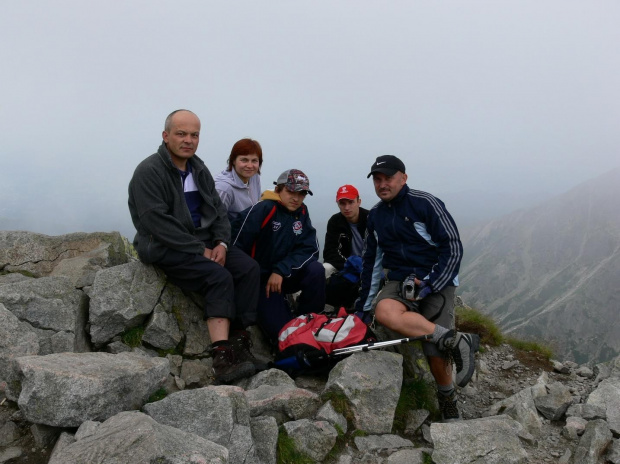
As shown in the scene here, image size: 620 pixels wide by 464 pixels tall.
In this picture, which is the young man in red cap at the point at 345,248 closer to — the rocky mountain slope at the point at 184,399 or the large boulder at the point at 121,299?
the rocky mountain slope at the point at 184,399

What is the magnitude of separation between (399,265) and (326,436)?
9.43 feet

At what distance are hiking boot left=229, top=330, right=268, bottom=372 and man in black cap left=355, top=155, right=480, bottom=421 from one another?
1.86 m

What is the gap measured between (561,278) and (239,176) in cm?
16166

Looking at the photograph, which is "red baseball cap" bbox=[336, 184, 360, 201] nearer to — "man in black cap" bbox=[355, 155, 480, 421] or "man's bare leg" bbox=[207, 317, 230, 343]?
"man in black cap" bbox=[355, 155, 480, 421]

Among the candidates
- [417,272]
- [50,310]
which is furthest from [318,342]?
[50,310]

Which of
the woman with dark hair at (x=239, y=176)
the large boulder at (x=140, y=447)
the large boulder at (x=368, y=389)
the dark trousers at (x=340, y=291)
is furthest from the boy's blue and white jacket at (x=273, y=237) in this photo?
the large boulder at (x=140, y=447)

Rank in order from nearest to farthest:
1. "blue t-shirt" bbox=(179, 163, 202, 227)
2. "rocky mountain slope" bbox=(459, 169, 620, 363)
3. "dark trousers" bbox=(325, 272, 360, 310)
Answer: "blue t-shirt" bbox=(179, 163, 202, 227), "dark trousers" bbox=(325, 272, 360, 310), "rocky mountain slope" bbox=(459, 169, 620, 363)

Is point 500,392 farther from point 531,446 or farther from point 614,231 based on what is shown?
point 614,231

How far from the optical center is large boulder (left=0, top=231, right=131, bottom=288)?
23.4ft

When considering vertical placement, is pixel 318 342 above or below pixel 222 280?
below

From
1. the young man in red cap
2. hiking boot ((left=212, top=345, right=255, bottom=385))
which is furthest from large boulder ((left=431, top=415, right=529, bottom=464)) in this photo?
the young man in red cap

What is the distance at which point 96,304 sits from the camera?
604 centimetres

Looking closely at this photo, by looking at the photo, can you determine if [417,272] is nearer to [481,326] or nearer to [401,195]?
[401,195]

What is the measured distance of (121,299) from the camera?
6.16m
